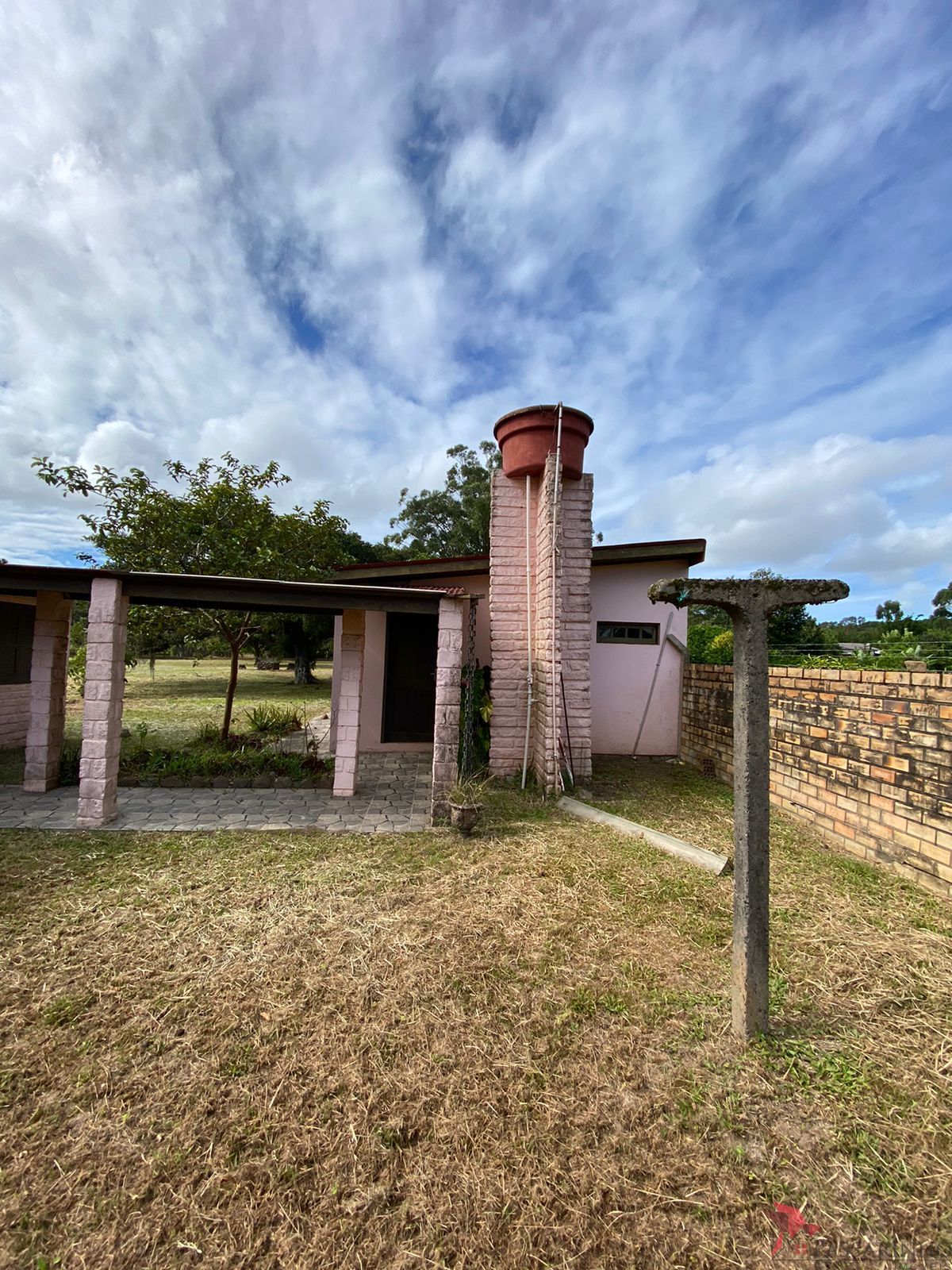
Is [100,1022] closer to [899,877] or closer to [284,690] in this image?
[899,877]

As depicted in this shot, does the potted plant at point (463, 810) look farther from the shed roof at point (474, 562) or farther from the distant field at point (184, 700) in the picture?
the distant field at point (184, 700)

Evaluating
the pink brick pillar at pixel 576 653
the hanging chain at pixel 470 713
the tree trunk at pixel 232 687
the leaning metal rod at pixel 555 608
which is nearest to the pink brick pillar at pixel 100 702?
the tree trunk at pixel 232 687

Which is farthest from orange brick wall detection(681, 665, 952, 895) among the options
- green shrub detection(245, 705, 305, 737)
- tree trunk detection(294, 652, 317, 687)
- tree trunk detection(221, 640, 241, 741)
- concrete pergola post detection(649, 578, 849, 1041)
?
tree trunk detection(294, 652, 317, 687)

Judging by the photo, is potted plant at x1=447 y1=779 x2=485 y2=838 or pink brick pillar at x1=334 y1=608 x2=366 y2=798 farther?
pink brick pillar at x1=334 y1=608 x2=366 y2=798

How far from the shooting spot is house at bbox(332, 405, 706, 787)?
6.05m

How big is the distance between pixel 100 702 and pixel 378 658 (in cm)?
392

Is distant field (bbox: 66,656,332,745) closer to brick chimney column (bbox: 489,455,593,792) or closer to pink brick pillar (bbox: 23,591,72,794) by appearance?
pink brick pillar (bbox: 23,591,72,794)

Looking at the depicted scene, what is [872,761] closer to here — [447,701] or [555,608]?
[555,608]

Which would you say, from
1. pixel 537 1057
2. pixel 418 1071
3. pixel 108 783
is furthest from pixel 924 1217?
pixel 108 783

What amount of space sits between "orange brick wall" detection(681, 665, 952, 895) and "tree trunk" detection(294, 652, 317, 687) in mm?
15790

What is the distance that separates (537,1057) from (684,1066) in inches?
22.2

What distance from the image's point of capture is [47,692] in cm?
559

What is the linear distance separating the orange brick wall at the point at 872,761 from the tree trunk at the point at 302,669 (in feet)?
51.8

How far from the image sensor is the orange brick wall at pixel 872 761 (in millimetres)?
Result: 3523
